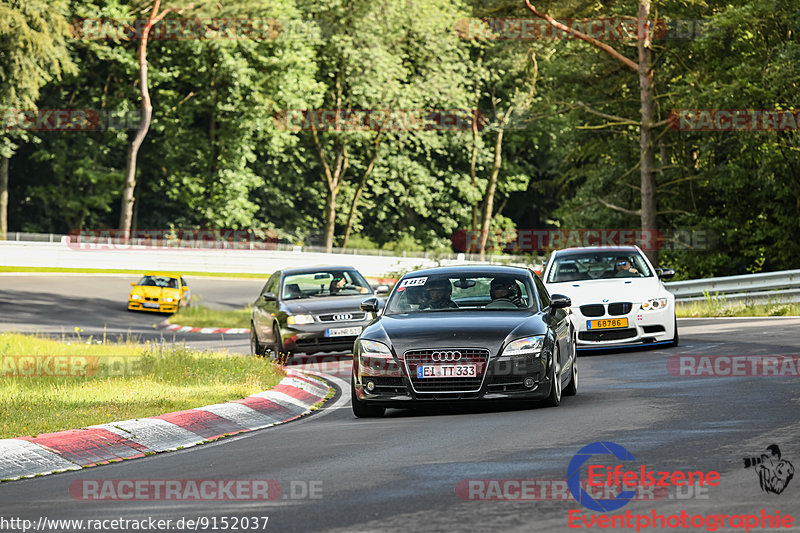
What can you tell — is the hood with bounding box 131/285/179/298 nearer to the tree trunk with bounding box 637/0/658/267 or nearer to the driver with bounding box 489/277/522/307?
the tree trunk with bounding box 637/0/658/267

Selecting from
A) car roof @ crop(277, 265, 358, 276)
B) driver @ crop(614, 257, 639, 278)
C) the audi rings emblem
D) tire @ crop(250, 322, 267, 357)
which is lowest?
tire @ crop(250, 322, 267, 357)

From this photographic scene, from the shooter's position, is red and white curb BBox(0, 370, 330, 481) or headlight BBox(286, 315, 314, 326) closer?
red and white curb BBox(0, 370, 330, 481)

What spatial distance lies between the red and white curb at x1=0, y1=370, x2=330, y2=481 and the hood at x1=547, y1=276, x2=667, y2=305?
20.7 ft

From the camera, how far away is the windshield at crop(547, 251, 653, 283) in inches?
800

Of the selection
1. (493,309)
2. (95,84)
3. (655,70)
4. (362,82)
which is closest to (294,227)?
(362,82)

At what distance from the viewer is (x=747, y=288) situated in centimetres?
2889

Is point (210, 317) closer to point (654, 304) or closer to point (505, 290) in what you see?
point (654, 304)

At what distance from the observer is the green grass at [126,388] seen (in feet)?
38.8

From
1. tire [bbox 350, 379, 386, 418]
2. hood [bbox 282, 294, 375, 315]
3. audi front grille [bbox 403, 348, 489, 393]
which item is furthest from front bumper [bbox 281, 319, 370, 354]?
audi front grille [bbox 403, 348, 489, 393]

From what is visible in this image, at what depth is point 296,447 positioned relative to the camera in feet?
33.3

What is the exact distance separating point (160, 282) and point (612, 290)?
24596 mm

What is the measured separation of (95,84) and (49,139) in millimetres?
3691

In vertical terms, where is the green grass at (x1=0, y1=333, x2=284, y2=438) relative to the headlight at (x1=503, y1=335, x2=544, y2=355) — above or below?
below

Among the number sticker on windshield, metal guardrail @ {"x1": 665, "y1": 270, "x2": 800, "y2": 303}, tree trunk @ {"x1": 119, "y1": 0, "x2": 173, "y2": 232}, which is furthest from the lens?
tree trunk @ {"x1": 119, "y1": 0, "x2": 173, "y2": 232}
